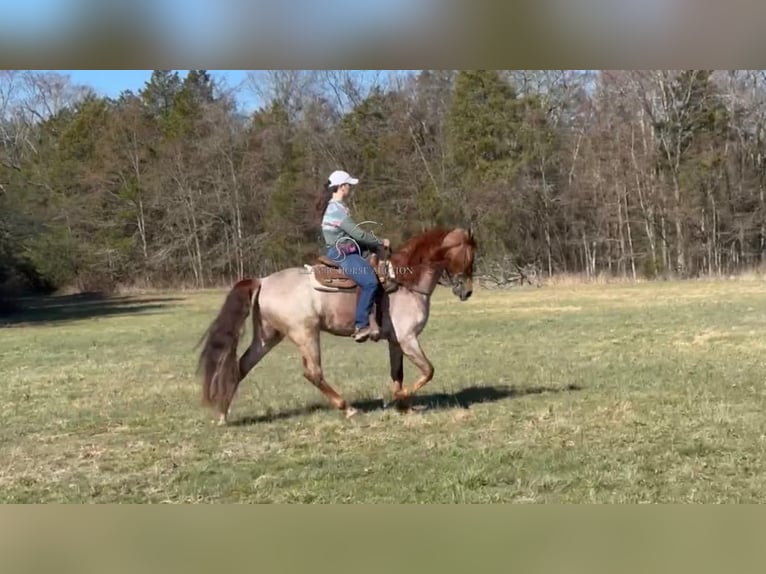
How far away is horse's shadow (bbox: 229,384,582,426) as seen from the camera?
17.0 feet

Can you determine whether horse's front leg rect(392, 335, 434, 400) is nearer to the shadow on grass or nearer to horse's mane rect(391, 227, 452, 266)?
horse's mane rect(391, 227, 452, 266)

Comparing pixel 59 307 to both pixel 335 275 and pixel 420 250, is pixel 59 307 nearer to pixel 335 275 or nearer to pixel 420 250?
pixel 335 275

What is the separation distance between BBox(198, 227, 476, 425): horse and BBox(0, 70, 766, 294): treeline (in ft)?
5.14

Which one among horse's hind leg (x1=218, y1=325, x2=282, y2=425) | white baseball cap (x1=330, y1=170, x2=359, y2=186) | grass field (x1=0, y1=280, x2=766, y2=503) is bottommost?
grass field (x1=0, y1=280, x2=766, y2=503)

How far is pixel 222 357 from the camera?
4945 millimetres

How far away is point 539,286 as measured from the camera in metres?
10.6

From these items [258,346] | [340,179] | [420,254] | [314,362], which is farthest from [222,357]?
[420,254]

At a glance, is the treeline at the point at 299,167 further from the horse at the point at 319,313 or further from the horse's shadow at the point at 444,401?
the horse's shadow at the point at 444,401

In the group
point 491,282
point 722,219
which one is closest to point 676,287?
point 722,219

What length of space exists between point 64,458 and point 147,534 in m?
1.47

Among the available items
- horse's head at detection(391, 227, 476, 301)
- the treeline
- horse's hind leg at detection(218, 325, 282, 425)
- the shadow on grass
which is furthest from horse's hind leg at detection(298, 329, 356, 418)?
the shadow on grass

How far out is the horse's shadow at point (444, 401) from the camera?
17.0 feet

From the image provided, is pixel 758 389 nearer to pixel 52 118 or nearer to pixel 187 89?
pixel 187 89

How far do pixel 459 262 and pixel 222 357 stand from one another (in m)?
1.70
